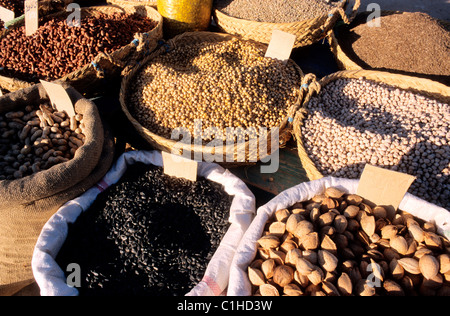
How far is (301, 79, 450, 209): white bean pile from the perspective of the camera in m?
1.51

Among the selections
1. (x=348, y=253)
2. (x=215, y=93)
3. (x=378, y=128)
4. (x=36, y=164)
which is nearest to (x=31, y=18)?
(x=36, y=164)

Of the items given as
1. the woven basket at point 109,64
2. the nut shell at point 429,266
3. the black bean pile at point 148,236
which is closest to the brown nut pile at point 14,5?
the woven basket at point 109,64

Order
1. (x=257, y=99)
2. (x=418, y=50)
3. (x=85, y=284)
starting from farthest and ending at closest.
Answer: (x=418, y=50) → (x=257, y=99) → (x=85, y=284)

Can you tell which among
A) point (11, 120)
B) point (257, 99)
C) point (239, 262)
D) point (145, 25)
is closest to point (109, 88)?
point (145, 25)

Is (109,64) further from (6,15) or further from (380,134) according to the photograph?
(380,134)

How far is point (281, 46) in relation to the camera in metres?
2.09

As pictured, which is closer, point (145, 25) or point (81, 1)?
point (145, 25)

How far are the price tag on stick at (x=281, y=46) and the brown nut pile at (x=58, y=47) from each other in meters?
0.99
